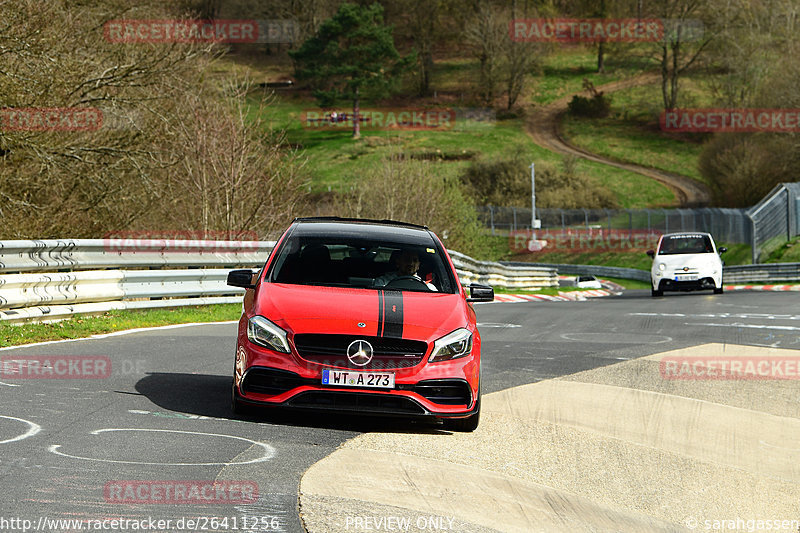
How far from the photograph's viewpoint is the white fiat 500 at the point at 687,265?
2736cm

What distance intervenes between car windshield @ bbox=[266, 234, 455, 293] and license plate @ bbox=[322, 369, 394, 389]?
1197mm

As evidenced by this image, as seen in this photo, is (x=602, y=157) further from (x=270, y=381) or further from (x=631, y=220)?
(x=270, y=381)

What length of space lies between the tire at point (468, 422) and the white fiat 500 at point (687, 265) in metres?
21.0

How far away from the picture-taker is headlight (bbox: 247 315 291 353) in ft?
23.4

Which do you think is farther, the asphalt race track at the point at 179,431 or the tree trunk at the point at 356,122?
the tree trunk at the point at 356,122

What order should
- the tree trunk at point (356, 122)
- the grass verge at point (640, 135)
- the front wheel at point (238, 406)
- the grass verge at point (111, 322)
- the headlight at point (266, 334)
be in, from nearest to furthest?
the headlight at point (266, 334) → the front wheel at point (238, 406) → the grass verge at point (111, 322) → the grass verge at point (640, 135) → the tree trunk at point (356, 122)

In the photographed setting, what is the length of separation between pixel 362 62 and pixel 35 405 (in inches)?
3847

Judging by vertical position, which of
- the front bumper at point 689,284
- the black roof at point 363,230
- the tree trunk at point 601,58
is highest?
the tree trunk at point 601,58

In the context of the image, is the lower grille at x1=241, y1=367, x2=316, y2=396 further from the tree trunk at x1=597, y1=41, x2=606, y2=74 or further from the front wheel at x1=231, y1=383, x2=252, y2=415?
the tree trunk at x1=597, y1=41, x2=606, y2=74

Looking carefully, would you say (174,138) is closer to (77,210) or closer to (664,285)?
(77,210)

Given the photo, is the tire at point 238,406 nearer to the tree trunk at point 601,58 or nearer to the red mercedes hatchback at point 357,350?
the red mercedes hatchback at point 357,350

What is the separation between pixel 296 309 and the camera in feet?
24.0

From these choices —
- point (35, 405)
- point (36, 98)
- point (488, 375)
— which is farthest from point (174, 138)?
point (35, 405)

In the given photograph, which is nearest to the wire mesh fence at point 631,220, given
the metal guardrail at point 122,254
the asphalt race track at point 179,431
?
the metal guardrail at point 122,254
